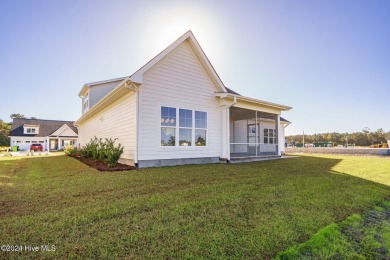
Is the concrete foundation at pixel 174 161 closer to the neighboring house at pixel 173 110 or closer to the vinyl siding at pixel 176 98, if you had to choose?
the neighboring house at pixel 173 110

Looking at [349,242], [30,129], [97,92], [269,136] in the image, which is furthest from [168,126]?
[30,129]

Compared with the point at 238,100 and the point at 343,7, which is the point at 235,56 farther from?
the point at 343,7

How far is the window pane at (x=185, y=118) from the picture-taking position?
8984 millimetres

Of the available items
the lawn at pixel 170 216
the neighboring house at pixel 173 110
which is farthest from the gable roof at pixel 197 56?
the lawn at pixel 170 216

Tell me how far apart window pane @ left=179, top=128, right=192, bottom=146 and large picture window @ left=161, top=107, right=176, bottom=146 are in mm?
376

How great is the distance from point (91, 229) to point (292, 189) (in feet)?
13.8

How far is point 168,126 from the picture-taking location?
28.0ft

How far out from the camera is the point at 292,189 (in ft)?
15.3

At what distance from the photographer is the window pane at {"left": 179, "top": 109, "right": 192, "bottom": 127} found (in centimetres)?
898

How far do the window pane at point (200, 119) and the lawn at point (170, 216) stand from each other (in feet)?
15.9

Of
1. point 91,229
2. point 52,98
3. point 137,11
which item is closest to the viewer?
point 91,229

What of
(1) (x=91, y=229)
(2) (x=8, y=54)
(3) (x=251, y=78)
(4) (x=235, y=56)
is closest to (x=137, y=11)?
(4) (x=235, y=56)

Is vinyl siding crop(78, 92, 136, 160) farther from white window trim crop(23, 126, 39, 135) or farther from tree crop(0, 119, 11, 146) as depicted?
tree crop(0, 119, 11, 146)

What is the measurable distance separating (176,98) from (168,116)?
0.92 m
